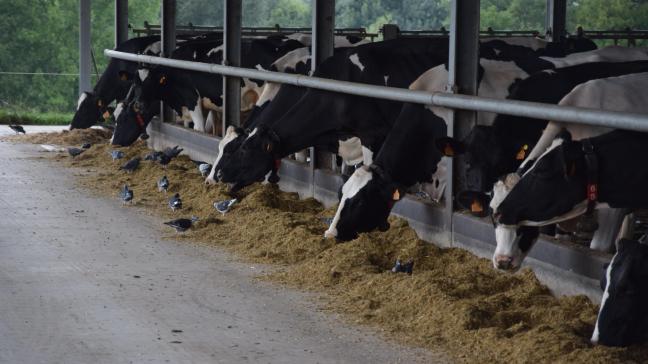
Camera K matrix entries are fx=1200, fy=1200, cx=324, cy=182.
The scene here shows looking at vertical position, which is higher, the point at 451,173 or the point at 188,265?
the point at 451,173

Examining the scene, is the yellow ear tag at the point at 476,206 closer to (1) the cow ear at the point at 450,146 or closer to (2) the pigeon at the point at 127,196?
(1) the cow ear at the point at 450,146

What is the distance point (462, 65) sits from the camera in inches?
317

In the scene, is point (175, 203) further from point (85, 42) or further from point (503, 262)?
point (85, 42)

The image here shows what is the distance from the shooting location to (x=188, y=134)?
46.2ft

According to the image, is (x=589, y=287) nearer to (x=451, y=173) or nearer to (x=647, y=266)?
(x=647, y=266)

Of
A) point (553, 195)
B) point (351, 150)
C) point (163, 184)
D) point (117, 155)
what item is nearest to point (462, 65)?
point (553, 195)

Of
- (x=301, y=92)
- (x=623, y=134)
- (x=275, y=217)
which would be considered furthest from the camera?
(x=301, y=92)

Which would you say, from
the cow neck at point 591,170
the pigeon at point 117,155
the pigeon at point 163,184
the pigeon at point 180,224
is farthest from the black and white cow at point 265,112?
the cow neck at point 591,170

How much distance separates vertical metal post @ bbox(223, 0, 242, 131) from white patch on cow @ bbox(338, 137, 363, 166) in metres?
2.22

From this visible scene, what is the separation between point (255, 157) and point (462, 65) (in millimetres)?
2775

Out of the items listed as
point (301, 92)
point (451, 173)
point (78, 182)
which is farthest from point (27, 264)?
point (78, 182)

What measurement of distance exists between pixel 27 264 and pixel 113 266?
0.57 meters

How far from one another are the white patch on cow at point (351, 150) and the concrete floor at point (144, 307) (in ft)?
5.88

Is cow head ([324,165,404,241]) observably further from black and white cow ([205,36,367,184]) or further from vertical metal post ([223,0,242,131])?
vertical metal post ([223,0,242,131])
